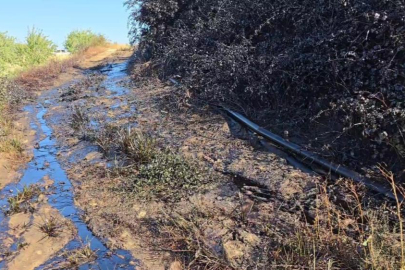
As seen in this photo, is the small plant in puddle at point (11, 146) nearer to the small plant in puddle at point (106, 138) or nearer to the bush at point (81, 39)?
the small plant in puddle at point (106, 138)

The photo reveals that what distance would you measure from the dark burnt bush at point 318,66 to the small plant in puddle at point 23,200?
383 centimetres

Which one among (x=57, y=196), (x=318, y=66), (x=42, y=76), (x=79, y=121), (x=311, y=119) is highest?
(x=318, y=66)

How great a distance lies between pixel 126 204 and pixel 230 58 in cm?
378

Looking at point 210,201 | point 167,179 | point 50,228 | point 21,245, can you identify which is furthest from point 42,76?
point 210,201

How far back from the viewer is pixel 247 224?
157 inches

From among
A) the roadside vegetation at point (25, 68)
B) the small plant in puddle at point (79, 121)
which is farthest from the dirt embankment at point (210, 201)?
the roadside vegetation at point (25, 68)

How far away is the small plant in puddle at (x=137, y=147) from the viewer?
223 inches

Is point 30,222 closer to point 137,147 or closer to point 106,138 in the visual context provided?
point 137,147

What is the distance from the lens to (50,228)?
4.39 metres

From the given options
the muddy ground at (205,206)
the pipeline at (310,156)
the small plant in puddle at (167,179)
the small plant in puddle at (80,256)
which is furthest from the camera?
the small plant in puddle at (167,179)

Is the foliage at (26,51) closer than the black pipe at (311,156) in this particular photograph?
No

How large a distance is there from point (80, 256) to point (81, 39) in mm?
27400

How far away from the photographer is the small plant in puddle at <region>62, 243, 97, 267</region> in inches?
148

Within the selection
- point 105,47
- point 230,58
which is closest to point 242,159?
point 230,58
